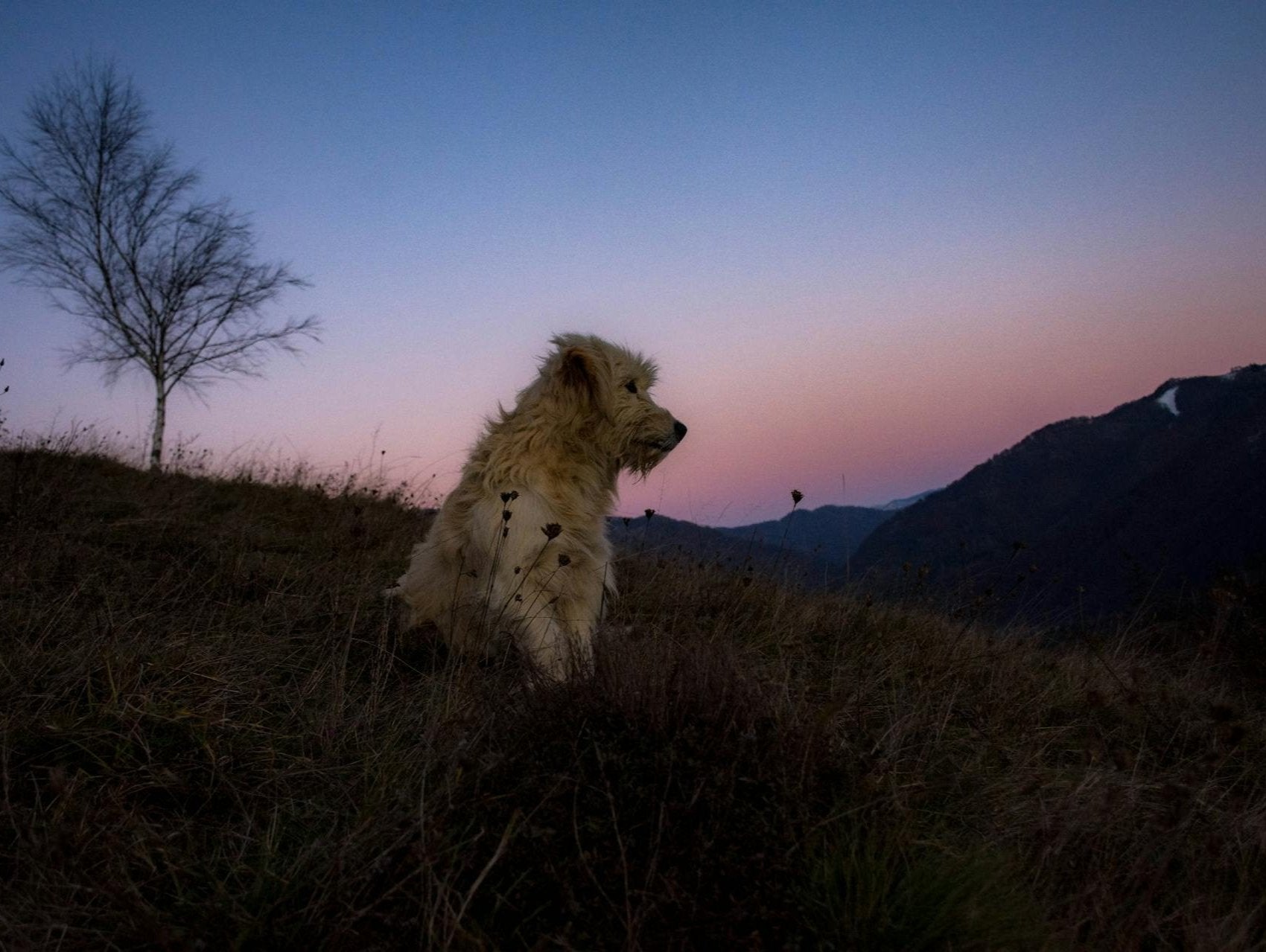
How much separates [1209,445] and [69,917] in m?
51.3

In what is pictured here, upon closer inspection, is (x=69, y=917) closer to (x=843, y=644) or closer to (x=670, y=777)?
(x=670, y=777)

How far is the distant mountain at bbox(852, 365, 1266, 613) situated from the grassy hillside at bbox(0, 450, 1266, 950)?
2.50m

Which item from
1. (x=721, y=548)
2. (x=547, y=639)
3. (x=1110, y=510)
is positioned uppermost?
(x=1110, y=510)

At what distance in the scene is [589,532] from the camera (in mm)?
4602

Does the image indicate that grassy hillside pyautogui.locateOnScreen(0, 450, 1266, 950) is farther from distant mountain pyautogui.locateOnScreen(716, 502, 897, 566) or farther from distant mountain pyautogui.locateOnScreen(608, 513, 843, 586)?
distant mountain pyautogui.locateOnScreen(608, 513, 843, 586)

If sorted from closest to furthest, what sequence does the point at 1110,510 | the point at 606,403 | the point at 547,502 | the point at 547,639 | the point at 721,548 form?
the point at 547,639, the point at 547,502, the point at 606,403, the point at 721,548, the point at 1110,510

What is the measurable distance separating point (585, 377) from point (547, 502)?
0.89m

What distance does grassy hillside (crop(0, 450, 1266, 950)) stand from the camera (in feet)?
5.71

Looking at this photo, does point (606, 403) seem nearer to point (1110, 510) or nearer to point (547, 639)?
point (547, 639)

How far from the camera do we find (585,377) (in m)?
4.70

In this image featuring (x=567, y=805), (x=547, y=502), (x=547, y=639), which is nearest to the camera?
(x=567, y=805)

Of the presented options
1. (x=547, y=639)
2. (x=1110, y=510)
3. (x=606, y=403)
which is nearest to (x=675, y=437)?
(x=606, y=403)

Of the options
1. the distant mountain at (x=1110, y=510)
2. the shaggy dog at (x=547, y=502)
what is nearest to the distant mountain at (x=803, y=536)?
the distant mountain at (x=1110, y=510)

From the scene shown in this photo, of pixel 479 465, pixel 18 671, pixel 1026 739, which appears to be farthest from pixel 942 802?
pixel 18 671
